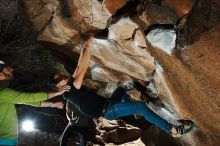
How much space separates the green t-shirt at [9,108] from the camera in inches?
157

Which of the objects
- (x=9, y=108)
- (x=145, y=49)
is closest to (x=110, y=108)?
(x=145, y=49)

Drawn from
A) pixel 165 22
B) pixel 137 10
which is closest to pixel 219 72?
pixel 165 22

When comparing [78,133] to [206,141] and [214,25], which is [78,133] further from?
[214,25]

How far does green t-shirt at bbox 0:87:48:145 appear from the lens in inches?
157

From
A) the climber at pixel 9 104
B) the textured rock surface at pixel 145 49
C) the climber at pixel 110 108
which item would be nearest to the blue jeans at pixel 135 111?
the climber at pixel 110 108

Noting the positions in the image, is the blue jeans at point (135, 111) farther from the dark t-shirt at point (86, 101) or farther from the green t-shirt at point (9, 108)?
the green t-shirt at point (9, 108)

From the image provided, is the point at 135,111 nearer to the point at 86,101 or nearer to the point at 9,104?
the point at 86,101

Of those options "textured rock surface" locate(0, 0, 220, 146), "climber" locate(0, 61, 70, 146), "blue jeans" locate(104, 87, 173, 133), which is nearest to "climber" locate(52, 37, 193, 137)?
"blue jeans" locate(104, 87, 173, 133)

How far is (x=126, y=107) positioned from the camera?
16.3 ft

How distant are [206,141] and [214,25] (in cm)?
273

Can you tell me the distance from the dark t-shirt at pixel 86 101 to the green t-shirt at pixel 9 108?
70cm

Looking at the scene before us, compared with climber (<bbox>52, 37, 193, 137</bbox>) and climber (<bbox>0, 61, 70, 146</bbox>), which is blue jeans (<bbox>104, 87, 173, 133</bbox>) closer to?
climber (<bbox>52, 37, 193, 137</bbox>)

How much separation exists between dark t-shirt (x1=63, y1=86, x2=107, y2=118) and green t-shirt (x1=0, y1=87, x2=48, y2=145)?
0.70m

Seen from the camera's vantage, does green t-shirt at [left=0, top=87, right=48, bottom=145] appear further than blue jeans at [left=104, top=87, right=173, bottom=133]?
No
